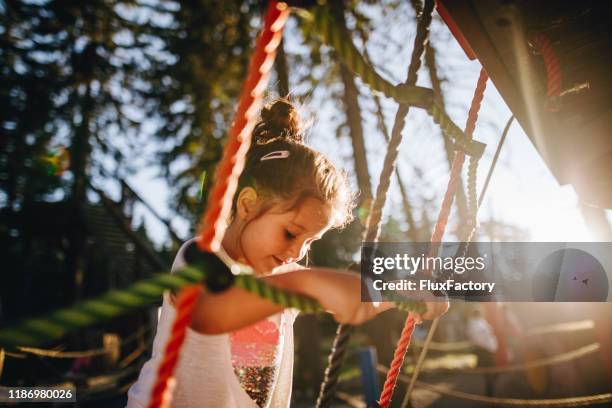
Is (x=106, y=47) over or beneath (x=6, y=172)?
over

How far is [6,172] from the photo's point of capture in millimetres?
10117

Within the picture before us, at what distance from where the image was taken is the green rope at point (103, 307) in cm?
48

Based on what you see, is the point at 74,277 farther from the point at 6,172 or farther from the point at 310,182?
the point at 310,182

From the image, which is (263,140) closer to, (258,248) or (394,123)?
(258,248)

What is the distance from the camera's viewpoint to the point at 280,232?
1209 millimetres

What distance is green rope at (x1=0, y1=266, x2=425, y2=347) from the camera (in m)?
0.48

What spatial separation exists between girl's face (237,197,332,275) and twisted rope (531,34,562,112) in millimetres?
824

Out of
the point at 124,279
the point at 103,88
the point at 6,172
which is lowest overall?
the point at 124,279

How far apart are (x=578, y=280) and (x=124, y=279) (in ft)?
29.4

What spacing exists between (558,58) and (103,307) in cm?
158

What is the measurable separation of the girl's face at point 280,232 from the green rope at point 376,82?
16.9 inches

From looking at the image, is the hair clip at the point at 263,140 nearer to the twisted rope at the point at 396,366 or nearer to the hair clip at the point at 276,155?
the hair clip at the point at 276,155

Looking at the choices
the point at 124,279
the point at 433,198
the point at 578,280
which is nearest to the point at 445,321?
the point at 433,198

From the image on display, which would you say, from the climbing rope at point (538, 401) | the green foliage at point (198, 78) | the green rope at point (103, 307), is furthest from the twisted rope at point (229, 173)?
the green foliage at point (198, 78)
